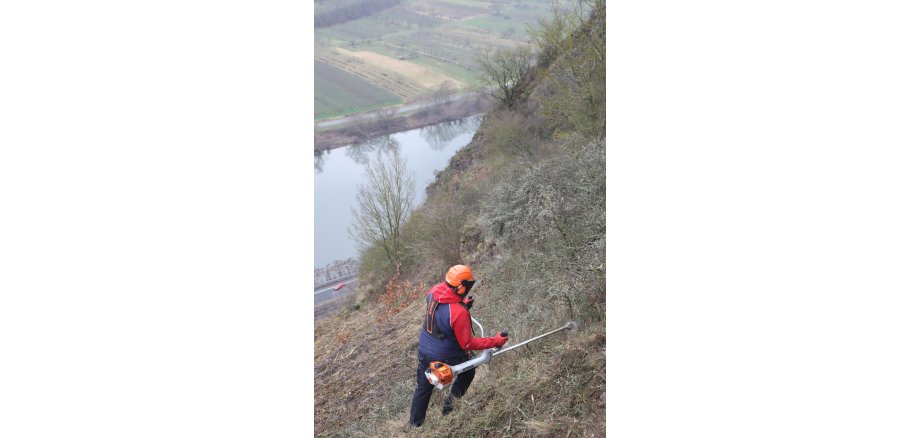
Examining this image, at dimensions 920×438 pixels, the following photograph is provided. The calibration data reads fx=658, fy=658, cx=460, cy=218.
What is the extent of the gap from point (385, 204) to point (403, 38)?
59.6 inches

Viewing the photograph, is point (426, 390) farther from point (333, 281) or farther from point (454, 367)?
point (333, 281)

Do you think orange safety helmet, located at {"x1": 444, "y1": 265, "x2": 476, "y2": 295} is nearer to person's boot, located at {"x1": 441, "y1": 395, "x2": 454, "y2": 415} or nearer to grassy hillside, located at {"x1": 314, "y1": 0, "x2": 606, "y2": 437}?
grassy hillside, located at {"x1": 314, "y1": 0, "x2": 606, "y2": 437}

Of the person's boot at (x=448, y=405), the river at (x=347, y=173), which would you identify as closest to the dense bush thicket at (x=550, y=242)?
the person's boot at (x=448, y=405)

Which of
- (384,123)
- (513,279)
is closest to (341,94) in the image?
(384,123)

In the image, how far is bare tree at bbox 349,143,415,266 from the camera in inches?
193

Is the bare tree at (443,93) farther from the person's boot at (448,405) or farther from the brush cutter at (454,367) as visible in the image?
the person's boot at (448,405)

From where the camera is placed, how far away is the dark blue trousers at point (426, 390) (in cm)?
362

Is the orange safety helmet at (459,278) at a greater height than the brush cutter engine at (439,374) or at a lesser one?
greater

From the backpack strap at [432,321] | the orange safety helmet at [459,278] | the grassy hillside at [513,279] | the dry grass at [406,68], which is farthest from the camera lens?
the dry grass at [406,68]

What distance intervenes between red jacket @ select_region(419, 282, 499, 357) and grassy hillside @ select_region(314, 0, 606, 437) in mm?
257

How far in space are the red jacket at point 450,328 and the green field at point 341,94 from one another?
4.46 ft

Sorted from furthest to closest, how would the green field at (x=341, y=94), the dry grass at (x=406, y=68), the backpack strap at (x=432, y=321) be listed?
the dry grass at (x=406, y=68) → the green field at (x=341, y=94) → the backpack strap at (x=432, y=321)

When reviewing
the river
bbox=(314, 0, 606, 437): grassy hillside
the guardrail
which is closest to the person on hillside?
bbox=(314, 0, 606, 437): grassy hillside
